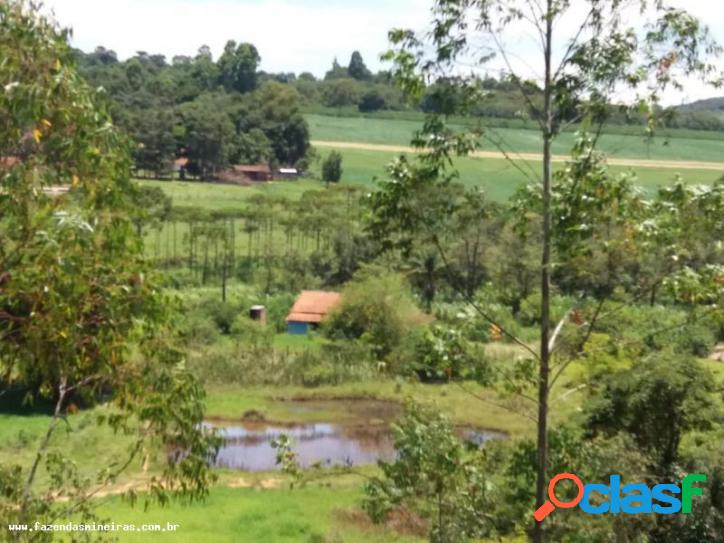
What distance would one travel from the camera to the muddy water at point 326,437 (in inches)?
733

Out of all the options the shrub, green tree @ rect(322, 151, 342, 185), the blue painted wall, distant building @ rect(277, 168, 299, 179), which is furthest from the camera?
distant building @ rect(277, 168, 299, 179)

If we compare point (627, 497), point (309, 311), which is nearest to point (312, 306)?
point (309, 311)

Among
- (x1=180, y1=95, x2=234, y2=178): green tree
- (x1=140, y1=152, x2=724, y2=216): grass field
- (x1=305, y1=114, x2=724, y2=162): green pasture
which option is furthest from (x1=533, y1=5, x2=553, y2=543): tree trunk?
(x1=180, y1=95, x2=234, y2=178): green tree

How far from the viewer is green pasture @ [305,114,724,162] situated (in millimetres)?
5754

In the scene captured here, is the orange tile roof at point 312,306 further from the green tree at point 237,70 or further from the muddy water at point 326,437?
the green tree at point 237,70

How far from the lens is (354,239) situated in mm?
35469

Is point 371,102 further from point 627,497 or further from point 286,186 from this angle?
point 627,497

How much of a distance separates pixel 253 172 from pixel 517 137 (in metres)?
37.1

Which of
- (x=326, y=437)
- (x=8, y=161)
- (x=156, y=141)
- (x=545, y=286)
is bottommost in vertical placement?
(x=326, y=437)

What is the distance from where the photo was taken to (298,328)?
30344 millimetres

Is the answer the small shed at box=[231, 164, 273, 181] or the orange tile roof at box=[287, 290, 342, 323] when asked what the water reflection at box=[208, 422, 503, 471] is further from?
the small shed at box=[231, 164, 273, 181]

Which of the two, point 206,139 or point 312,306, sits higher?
point 206,139

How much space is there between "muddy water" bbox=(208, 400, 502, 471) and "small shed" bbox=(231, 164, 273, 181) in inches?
1287

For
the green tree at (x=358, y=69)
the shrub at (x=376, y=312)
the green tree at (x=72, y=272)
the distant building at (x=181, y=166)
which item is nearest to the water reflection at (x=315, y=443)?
the shrub at (x=376, y=312)
